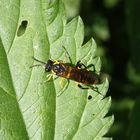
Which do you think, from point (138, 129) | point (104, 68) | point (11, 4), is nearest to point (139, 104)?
point (138, 129)

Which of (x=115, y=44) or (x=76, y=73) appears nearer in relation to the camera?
(x=76, y=73)

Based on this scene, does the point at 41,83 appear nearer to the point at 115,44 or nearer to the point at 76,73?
the point at 76,73

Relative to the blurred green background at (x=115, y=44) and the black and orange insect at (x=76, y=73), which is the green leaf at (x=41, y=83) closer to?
the black and orange insect at (x=76, y=73)

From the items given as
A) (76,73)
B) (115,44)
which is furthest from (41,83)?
(115,44)

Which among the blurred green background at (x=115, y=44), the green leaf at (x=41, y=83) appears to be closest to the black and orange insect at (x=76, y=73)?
the green leaf at (x=41, y=83)

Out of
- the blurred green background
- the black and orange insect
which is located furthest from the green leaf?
the blurred green background

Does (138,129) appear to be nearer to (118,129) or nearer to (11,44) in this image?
(118,129)

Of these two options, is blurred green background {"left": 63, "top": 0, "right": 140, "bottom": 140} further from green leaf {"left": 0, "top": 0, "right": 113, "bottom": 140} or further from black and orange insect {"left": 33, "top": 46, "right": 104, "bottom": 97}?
green leaf {"left": 0, "top": 0, "right": 113, "bottom": 140}
